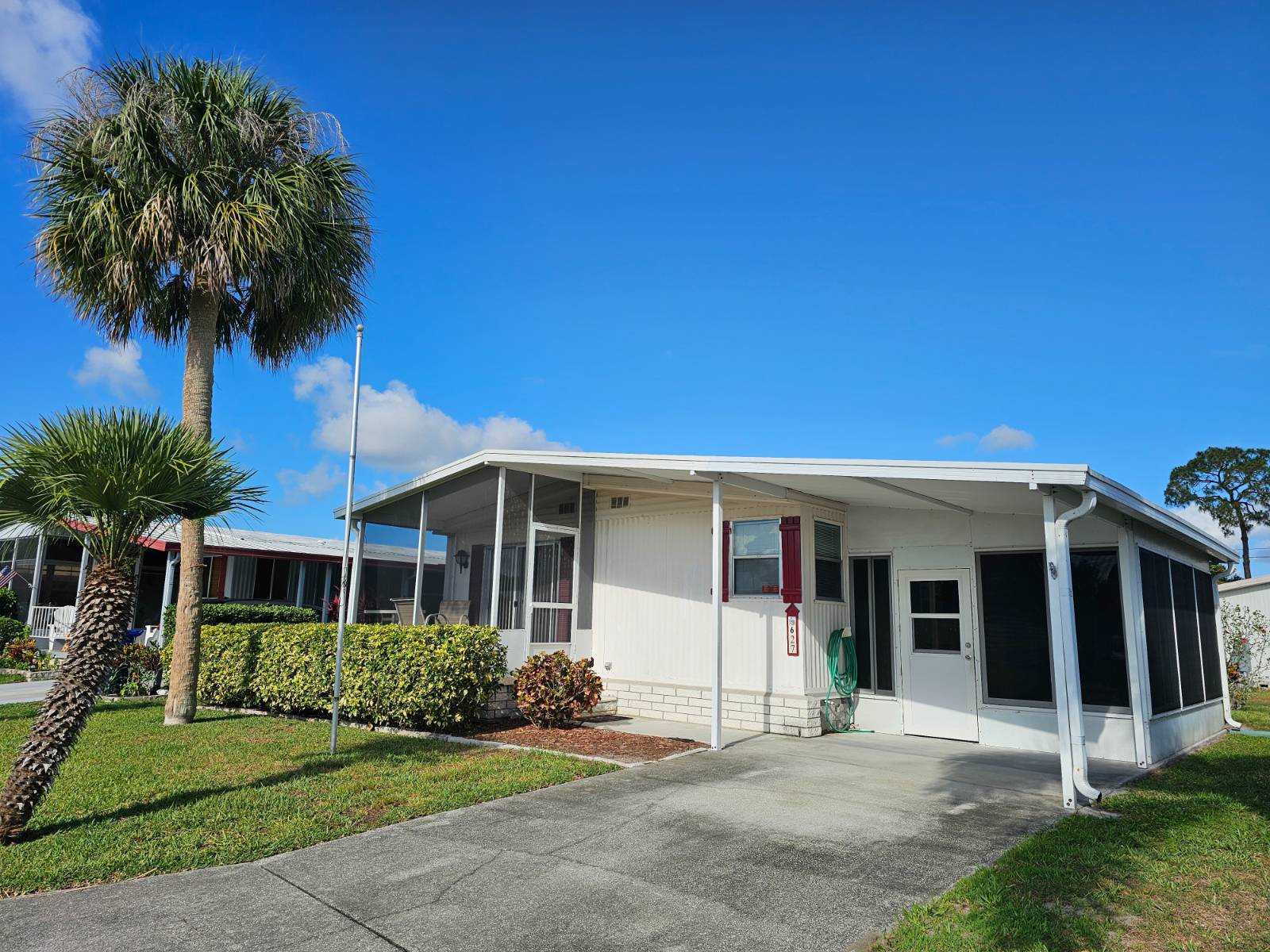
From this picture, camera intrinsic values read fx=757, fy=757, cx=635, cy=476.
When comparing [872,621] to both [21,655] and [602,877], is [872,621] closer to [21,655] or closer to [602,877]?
[602,877]

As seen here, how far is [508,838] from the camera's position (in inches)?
203

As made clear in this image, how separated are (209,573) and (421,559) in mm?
12299

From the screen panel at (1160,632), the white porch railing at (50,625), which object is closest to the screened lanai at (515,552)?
the screen panel at (1160,632)

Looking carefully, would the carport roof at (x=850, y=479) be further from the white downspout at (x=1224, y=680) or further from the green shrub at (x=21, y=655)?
the green shrub at (x=21, y=655)

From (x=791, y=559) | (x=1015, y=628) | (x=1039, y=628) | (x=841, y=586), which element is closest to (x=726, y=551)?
(x=791, y=559)

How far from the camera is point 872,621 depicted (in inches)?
393

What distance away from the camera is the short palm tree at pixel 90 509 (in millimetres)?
5043

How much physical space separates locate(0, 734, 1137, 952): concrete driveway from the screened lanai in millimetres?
4023

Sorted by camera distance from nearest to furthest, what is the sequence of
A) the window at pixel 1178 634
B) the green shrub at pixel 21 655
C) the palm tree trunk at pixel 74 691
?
the palm tree trunk at pixel 74 691
the window at pixel 1178 634
the green shrub at pixel 21 655

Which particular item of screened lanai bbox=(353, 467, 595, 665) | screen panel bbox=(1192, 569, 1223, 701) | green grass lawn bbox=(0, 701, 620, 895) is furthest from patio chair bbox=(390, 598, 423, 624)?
screen panel bbox=(1192, 569, 1223, 701)

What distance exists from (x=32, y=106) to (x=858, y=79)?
11.0 m

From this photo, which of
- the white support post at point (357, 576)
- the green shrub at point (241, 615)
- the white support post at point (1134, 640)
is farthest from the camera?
the green shrub at point (241, 615)

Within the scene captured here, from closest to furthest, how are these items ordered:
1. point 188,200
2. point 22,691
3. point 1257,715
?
point 188,200 → point 1257,715 → point 22,691

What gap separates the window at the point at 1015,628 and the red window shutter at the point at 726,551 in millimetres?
3077
